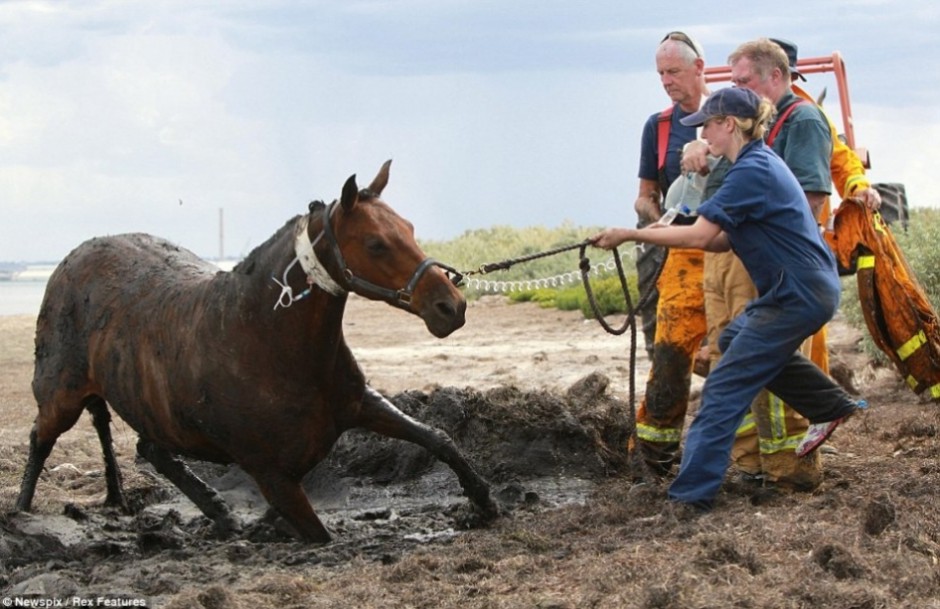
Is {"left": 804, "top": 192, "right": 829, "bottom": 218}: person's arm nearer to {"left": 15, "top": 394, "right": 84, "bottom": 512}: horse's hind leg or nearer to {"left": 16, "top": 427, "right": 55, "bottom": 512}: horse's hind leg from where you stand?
{"left": 15, "top": 394, "right": 84, "bottom": 512}: horse's hind leg

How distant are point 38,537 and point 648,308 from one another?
4172 millimetres

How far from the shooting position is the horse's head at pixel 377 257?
632 centimetres

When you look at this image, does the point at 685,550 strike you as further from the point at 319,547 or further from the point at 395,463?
the point at 395,463

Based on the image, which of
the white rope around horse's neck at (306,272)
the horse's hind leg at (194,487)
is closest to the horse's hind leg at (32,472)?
the horse's hind leg at (194,487)

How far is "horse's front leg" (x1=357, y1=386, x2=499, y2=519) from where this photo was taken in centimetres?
715

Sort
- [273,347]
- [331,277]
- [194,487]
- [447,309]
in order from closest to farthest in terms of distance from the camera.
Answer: [447,309], [331,277], [273,347], [194,487]

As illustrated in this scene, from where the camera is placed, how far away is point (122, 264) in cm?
795

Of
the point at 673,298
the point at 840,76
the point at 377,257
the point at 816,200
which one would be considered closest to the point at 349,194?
the point at 377,257

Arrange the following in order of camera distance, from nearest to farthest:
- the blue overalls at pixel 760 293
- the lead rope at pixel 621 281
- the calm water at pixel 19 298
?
1. the blue overalls at pixel 760 293
2. the lead rope at pixel 621 281
3. the calm water at pixel 19 298

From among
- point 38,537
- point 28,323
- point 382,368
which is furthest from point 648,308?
point 28,323

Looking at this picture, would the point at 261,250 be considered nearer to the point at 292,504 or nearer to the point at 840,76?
the point at 292,504

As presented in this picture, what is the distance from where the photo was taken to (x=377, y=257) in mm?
6461

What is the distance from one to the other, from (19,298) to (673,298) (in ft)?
93.3

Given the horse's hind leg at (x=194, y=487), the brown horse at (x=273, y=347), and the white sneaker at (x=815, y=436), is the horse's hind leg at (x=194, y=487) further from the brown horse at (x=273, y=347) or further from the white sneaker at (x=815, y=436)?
the white sneaker at (x=815, y=436)
